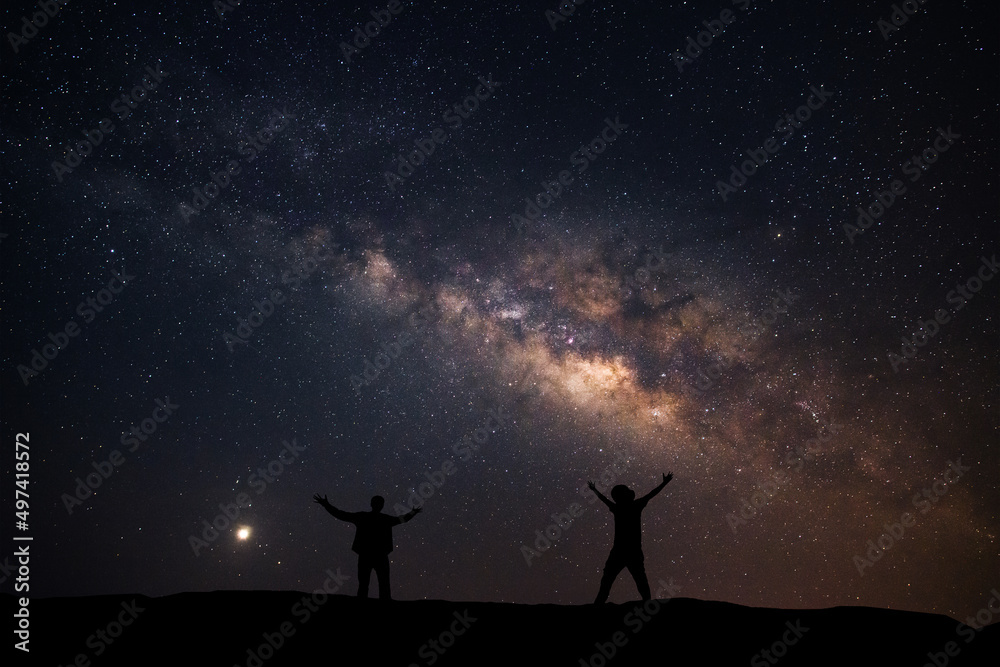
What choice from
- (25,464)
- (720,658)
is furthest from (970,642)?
(25,464)

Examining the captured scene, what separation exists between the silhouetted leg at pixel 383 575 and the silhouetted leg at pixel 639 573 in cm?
360

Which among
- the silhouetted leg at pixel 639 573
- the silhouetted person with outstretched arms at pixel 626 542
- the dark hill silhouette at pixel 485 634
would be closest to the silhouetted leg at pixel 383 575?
the dark hill silhouette at pixel 485 634

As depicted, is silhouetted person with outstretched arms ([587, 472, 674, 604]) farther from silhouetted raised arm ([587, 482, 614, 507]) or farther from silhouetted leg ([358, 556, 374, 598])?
silhouetted leg ([358, 556, 374, 598])

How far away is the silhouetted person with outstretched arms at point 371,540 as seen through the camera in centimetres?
832

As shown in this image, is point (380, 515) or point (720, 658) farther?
point (380, 515)

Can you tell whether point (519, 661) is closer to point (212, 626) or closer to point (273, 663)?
point (273, 663)

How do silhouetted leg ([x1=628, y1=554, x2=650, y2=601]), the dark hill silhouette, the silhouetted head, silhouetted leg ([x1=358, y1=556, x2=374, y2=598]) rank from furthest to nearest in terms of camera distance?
silhouetted leg ([x1=358, y1=556, x2=374, y2=598])
the silhouetted head
silhouetted leg ([x1=628, y1=554, x2=650, y2=601])
the dark hill silhouette

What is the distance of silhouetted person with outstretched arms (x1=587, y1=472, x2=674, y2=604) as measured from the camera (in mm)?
7496

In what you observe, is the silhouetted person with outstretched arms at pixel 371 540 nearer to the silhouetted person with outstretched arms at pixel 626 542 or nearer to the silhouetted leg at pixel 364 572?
the silhouetted leg at pixel 364 572

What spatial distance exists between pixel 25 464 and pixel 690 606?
10642 millimetres

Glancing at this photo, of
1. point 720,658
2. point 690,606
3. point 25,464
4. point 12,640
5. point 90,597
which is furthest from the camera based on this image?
point 25,464

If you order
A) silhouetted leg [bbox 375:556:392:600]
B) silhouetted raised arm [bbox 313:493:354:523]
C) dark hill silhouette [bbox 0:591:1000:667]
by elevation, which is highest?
silhouetted raised arm [bbox 313:493:354:523]

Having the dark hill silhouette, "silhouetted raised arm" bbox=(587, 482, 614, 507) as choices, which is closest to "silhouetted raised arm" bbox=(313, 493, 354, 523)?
the dark hill silhouette

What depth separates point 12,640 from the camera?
262 inches
